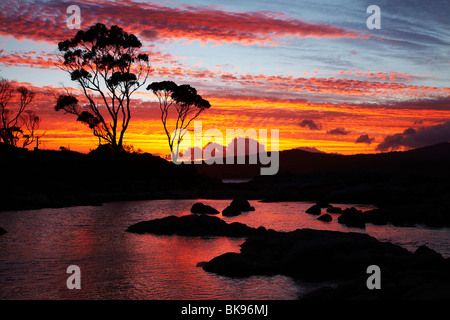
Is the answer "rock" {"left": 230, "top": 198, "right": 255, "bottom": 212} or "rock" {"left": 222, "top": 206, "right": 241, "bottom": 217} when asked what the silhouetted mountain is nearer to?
"rock" {"left": 230, "top": 198, "right": 255, "bottom": 212}

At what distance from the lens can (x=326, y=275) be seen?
14.6 meters

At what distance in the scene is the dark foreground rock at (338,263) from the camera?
11148 millimetres

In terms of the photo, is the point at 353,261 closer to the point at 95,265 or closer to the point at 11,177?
the point at 95,265

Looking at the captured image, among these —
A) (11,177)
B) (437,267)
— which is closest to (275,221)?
(437,267)

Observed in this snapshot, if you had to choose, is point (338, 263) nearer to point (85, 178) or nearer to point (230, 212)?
point (230, 212)

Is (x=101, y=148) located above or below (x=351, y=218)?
above

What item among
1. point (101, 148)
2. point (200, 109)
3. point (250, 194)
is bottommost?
point (250, 194)

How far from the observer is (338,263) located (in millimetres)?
14781

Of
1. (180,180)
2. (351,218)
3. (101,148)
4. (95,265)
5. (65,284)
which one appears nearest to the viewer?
(65,284)

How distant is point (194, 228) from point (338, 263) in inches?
452

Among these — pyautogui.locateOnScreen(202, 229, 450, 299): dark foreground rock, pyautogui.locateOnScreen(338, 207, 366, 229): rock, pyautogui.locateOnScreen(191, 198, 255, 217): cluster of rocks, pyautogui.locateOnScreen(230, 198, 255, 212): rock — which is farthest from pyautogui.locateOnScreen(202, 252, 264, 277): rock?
pyautogui.locateOnScreen(230, 198, 255, 212): rock

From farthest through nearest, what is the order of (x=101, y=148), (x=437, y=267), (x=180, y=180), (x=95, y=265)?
(x=180, y=180) < (x=101, y=148) < (x=95, y=265) < (x=437, y=267)

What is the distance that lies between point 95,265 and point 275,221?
57.6ft

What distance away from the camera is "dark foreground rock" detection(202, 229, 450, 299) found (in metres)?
11.1
